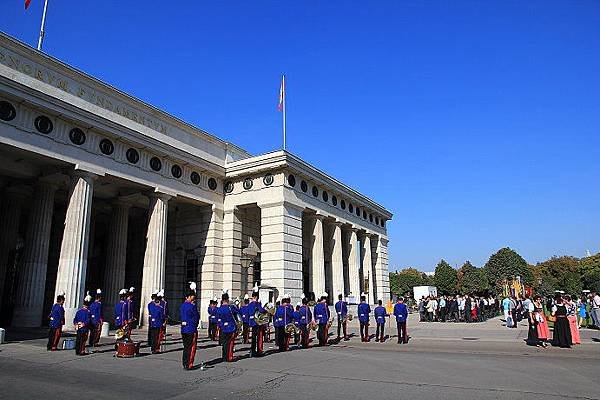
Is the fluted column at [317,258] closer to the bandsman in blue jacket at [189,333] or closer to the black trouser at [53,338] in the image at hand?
the black trouser at [53,338]

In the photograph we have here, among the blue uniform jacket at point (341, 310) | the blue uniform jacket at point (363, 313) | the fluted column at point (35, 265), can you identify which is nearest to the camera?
the blue uniform jacket at point (363, 313)

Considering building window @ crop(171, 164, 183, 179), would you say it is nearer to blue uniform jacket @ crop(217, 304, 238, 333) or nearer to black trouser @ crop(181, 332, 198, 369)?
blue uniform jacket @ crop(217, 304, 238, 333)

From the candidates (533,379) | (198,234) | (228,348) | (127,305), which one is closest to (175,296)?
(198,234)

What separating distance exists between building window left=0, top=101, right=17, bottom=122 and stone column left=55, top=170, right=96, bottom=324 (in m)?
3.73

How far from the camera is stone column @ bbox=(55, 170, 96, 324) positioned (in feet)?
66.8

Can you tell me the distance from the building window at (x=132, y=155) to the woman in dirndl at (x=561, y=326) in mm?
21624

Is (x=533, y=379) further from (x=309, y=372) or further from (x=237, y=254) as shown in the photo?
(x=237, y=254)

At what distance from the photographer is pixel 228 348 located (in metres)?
12.9

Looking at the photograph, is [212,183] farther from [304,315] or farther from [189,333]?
[189,333]

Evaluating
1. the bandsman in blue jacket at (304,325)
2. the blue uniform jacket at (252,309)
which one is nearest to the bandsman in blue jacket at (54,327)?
the blue uniform jacket at (252,309)

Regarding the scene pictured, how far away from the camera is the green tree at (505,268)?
101 m

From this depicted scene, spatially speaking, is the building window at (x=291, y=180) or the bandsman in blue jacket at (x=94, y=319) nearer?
the bandsman in blue jacket at (x=94, y=319)

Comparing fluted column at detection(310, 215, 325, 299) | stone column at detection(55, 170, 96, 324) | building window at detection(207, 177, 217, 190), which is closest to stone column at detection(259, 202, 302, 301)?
fluted column at detection(310, 215, 325, 299)

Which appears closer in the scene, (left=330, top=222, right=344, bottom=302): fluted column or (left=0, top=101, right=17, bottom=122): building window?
(left=0, top=101, right=17, bottom=122): building window
